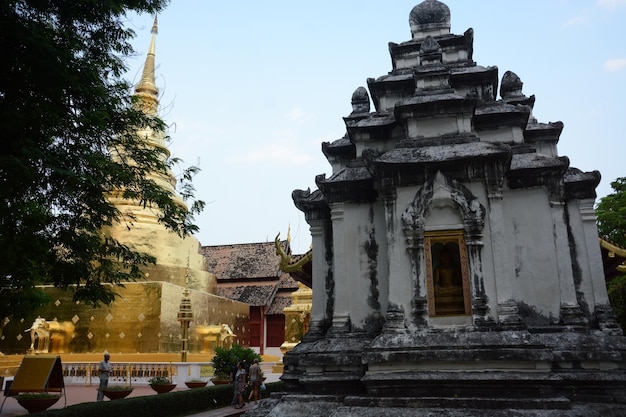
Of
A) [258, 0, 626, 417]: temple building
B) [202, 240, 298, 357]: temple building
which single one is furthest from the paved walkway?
[202, 240, 298, 357]: temple building

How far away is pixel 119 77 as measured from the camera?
864 cm

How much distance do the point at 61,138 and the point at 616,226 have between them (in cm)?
2393

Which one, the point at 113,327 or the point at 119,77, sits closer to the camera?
the point at 119,77

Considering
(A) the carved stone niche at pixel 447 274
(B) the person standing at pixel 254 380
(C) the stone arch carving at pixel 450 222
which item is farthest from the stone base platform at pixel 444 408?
(B) the person standing at pixel 254 380

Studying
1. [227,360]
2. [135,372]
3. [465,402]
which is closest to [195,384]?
[227,360]

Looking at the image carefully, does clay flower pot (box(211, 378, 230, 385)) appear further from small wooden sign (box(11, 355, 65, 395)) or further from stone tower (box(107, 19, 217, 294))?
stone tower (box(107, 19, 217, 294))

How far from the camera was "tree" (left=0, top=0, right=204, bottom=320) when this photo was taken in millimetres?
5688

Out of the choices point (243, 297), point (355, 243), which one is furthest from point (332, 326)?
point (243, 297)

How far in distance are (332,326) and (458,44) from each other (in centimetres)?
659

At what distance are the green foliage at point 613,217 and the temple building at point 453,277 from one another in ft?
53.0

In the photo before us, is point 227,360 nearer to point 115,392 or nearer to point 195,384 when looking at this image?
point 195,384

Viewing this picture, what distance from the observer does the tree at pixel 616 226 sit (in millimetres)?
22000

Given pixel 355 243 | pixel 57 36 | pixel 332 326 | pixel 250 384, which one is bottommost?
pixel 250 384

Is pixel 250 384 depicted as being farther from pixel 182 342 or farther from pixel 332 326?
pixel 332 326
